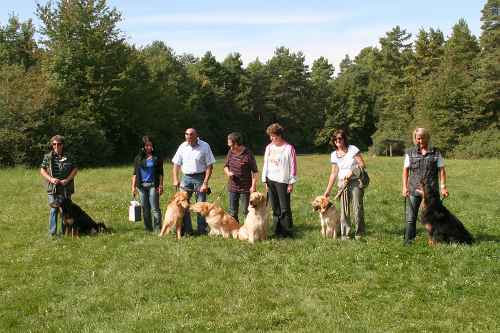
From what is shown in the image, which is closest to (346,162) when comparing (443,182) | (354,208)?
(354,208)

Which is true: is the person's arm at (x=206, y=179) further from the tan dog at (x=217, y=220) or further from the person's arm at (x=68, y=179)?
the person's arm at (x=68, y=179)

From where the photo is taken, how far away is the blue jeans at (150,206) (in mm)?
10438

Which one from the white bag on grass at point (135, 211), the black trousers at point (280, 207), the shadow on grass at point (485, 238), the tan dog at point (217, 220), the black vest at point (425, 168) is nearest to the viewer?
the black vest at point (425, 168)

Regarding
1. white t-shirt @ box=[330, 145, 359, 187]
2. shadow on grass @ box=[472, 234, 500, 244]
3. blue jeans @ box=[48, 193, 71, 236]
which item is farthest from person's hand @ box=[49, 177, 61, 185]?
shadow on grass @ box=[472, 234, 500, 244]

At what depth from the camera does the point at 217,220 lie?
986 cm

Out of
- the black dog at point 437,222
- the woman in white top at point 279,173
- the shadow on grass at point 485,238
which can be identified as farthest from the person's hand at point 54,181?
the shadow on grass at point 485,238

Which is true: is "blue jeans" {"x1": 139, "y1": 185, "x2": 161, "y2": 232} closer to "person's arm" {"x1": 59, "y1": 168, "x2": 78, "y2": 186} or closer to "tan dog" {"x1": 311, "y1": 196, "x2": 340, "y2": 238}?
"person's arm" {"x1": 59, "y1": 168, "x2": 78, "y2": 186}

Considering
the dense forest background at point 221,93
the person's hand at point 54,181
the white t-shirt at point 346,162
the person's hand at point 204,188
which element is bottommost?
the person's hand at point 204,188

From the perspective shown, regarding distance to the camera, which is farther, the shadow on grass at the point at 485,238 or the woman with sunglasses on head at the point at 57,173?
the woman with sunglasses on head at the point at 57,173

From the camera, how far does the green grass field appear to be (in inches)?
233

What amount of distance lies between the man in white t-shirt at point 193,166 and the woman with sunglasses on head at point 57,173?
A: 213 cm

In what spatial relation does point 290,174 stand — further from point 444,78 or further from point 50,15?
point 444,78

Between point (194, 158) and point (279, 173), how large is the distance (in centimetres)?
175

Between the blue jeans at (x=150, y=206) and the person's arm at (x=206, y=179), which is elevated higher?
the person's arm at (x=206, y=179)
